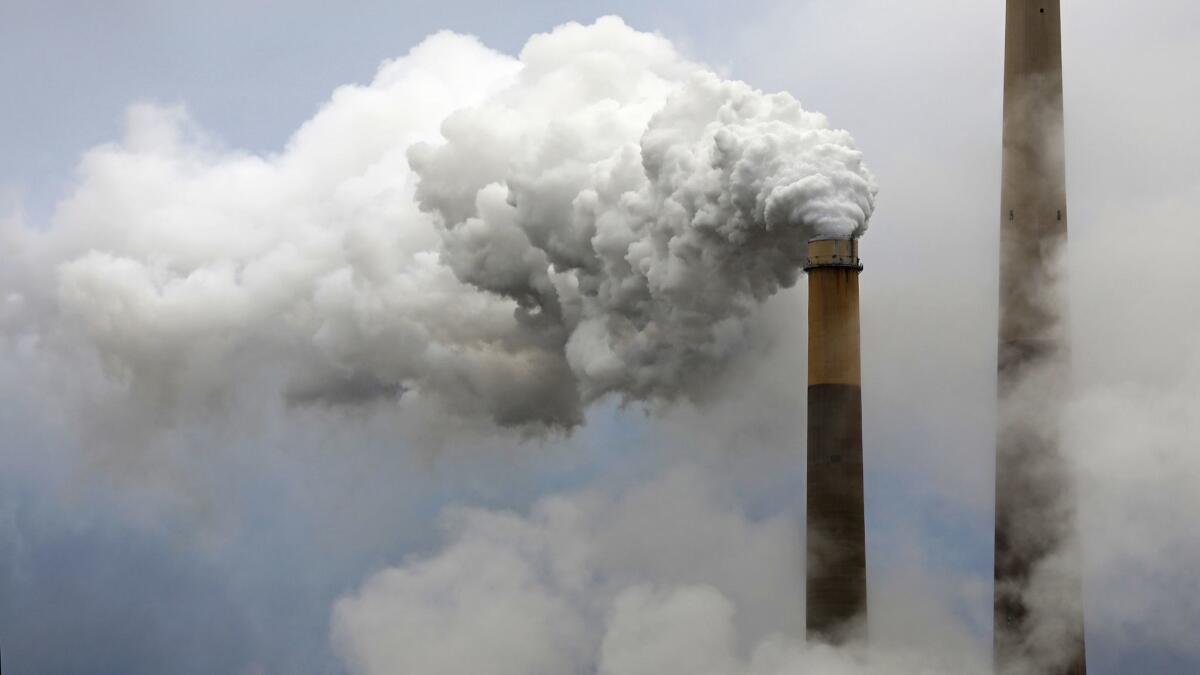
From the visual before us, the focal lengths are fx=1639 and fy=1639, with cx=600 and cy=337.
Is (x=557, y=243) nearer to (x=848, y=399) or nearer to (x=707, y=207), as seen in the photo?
(x=707, y=207)

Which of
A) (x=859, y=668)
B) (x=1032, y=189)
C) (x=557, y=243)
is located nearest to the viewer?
(x=859, y=668)

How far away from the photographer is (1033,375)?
59.8 m

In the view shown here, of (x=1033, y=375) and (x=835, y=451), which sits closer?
(x=835, y=451)

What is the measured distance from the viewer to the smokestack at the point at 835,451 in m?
57.7

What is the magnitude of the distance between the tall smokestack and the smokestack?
618 centimetres

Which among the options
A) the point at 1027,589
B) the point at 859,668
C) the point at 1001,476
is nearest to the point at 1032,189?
the point at 1001,476

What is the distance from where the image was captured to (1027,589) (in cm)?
5972

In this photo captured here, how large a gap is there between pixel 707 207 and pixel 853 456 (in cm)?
1040

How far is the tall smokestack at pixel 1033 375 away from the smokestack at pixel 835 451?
6176 millimetres

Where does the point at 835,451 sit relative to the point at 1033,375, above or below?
below

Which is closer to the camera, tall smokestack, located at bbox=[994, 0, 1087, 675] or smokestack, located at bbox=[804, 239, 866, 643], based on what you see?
smokestack, located at bbox=[804, 239, 866, 643]

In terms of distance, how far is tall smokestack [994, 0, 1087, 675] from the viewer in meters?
59.2

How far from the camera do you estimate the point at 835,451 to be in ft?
189

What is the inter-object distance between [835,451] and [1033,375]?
8233 millimetres
